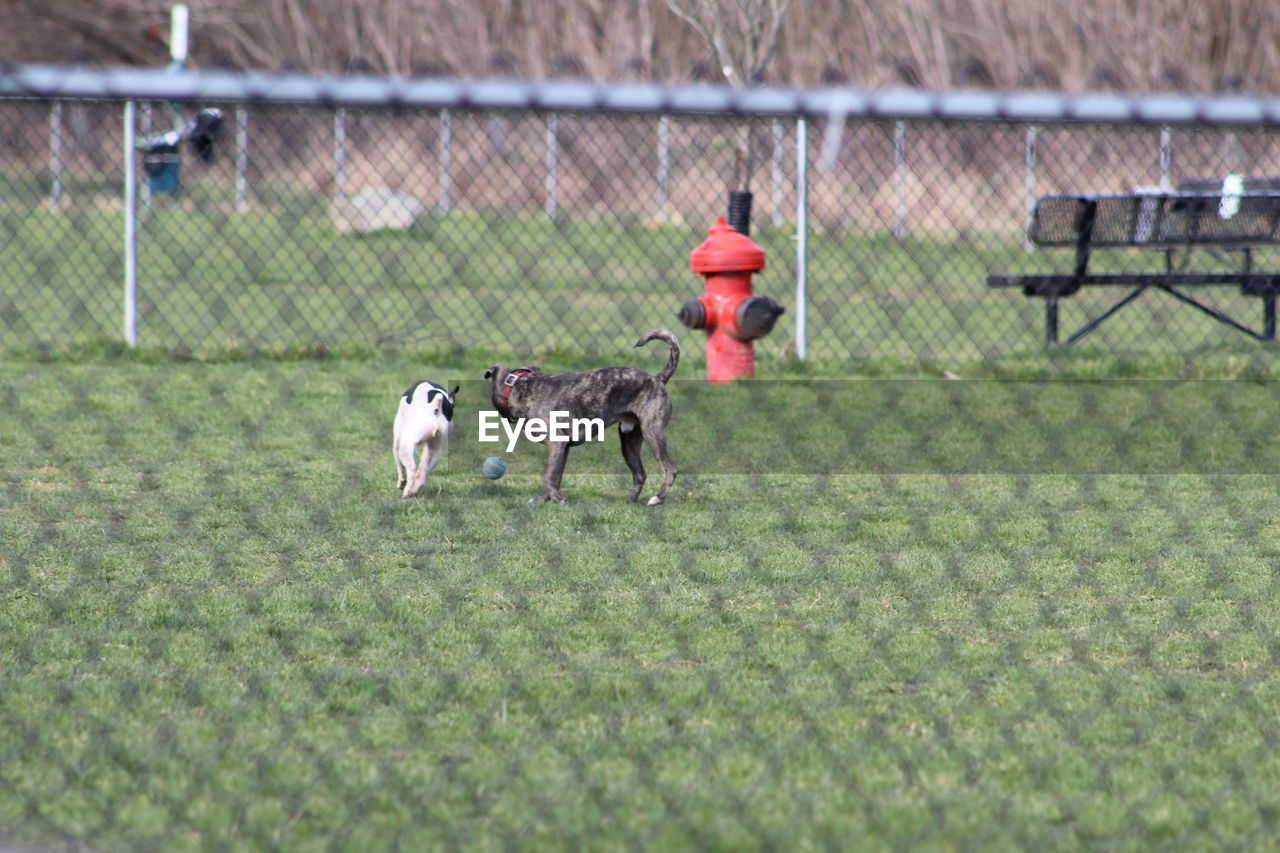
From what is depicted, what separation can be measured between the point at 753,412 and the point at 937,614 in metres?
3.45

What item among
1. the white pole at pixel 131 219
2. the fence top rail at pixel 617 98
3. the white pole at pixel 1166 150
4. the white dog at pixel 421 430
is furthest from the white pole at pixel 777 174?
the fence top rail at pixel 617 98

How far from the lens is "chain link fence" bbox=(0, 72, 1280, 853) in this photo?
2846mm

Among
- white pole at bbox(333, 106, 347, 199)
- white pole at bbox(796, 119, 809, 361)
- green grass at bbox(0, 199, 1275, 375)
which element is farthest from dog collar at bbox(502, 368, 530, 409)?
white pole at bbox(333, 106, 347, 199)

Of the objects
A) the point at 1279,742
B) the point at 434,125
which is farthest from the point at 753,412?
the point at 434,125

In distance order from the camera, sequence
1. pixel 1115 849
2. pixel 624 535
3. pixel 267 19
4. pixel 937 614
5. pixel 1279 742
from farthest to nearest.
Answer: pixel 267 19 → pixel 624 535 → pixel 937 614 → pixel 1279 742 → pixel 1115 849

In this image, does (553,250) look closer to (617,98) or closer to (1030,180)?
(1030,180)

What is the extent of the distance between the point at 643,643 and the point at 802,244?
5.21 m

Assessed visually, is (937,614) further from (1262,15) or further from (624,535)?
(1262,15)

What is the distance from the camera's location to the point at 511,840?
2.70 metres

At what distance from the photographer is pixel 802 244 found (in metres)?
8.70

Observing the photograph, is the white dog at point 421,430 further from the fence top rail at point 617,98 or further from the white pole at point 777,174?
the white pole at point 777,174

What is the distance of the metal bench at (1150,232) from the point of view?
834cm

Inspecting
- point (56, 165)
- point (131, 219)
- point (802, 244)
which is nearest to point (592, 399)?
point (802, 244)

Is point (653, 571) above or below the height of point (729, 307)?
below
